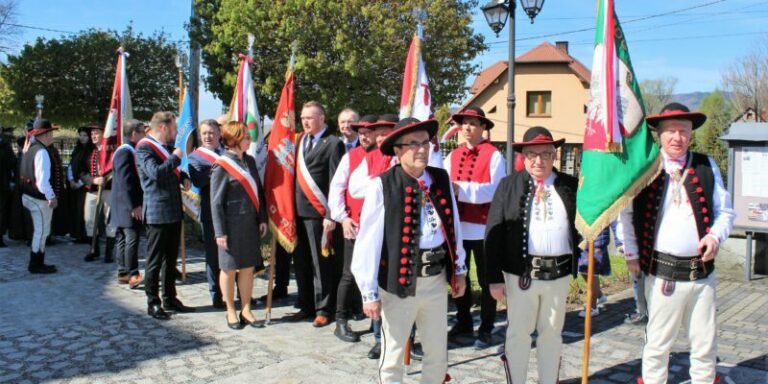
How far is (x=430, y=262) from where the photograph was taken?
370cm

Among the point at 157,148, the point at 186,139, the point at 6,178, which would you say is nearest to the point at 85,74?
the point at 6,178

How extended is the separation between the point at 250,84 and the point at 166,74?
61.2ft

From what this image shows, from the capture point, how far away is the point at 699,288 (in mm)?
3877

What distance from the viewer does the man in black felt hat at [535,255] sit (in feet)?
12.8

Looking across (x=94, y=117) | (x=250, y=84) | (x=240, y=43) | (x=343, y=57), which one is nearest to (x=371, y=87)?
(x=343, y=57)

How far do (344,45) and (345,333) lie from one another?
643 inches

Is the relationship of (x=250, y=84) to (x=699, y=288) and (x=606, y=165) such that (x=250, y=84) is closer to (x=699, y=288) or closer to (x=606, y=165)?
(x=606, y=165)

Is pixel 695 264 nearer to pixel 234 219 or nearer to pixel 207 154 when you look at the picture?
pixel 234 219

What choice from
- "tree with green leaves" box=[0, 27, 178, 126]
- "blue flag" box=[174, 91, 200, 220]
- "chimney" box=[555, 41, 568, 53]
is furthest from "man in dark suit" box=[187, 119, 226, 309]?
"chimney" box=[555, 41, 568, 53]

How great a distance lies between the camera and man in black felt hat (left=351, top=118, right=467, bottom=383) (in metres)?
3.61

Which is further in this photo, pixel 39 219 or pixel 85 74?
pixel 85 74

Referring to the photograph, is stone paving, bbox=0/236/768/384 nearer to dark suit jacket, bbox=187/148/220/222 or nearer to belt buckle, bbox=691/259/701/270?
belt buckle, bbox=691/259/701/270

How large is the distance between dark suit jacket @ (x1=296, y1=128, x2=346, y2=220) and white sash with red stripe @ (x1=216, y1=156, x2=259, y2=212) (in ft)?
1.50

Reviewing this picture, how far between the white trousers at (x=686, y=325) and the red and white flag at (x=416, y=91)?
2.53 m
